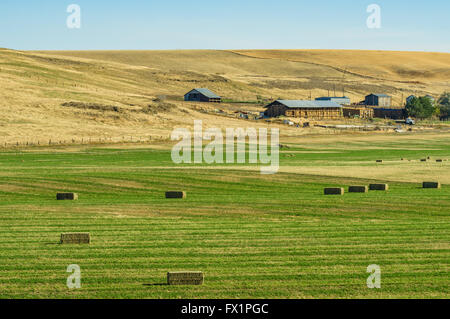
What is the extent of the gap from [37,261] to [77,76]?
13396cm

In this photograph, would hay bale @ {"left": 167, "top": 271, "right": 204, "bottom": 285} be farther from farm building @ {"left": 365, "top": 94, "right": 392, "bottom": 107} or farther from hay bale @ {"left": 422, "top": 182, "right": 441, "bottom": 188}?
farm building @ {"left": 365, "top": 94, "right": 392, "bottom": 107}

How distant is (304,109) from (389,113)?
28451 millimetres

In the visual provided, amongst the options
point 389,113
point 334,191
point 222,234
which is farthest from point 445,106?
point 222,234

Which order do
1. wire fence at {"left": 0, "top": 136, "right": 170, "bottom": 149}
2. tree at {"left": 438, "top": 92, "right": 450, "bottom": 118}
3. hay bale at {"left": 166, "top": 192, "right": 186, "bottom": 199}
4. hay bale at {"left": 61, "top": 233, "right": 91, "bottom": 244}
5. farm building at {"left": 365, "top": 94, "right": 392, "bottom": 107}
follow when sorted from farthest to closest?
farm building at {"left": 365, "top": 94, "right": 392, "bottom": 107} → tree at {"left": 438, "top": 92, "right": 450, "bottom": 118} → wire fence at {"left": 0, "top": 136, "right": 170, "bottom": 149} → hay bale at {"left": 166, "top": 192, "right": 186, "bottom": 199} → hay bale at {"left": 61, "top": 233, "right": 91, "bottom": 244}

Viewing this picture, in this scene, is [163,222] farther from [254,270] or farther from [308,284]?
[308,284]

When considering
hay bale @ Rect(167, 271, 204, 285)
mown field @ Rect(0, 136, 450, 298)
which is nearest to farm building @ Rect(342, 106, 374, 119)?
mown field @ Rect(0, 136, 450, 298)

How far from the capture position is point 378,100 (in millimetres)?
178125

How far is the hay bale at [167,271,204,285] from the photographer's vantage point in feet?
62.5
